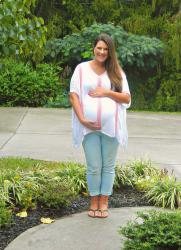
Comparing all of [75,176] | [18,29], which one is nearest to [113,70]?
[18,29]

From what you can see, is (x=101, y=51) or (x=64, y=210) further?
(x=64, y=210)

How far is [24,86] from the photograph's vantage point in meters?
12.5

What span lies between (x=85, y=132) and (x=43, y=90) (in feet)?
25.9

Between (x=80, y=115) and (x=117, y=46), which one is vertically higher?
(x=117, y=46)

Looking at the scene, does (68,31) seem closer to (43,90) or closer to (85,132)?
(43,90)

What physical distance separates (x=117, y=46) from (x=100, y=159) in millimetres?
8349

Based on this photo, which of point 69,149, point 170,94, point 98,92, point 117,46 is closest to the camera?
point 98,92

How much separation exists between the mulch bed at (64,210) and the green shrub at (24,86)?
6.74 meters

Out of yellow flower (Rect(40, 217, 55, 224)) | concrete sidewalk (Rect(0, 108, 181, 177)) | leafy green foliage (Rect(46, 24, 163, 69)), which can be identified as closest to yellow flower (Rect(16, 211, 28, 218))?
yellow flower (Rect(40, 217, 55, 224))

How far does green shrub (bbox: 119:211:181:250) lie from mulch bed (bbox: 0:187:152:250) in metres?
1.18

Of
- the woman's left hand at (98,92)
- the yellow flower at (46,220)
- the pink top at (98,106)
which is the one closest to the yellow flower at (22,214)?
the yellow flower at (46,220)

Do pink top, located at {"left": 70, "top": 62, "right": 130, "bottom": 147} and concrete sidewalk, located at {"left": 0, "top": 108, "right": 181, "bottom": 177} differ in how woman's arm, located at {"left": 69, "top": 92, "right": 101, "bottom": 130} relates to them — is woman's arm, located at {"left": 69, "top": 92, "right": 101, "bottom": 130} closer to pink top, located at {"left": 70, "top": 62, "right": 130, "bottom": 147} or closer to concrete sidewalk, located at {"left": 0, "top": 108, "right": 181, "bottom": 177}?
pink top, located at {"left": 70, "top": 62, "right": 130, "bottom": 147}

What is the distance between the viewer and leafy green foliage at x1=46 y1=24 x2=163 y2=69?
42.6ft

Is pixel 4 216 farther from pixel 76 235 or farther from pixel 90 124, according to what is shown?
pixel 90 124
